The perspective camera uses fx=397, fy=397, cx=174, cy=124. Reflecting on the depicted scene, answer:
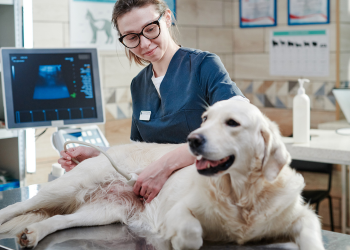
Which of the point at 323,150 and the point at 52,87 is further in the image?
the point at 323,150

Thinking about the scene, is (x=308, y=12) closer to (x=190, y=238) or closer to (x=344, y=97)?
(x=344, y=97)

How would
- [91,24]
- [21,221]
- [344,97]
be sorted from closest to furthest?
[21,221] → [344,97] → [91,24]

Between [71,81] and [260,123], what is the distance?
138 centimetres

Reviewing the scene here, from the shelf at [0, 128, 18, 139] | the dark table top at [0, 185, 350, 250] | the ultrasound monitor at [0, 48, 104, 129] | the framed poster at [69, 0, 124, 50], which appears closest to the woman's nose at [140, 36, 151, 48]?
the dark table top at [0, 185, 350, 250]

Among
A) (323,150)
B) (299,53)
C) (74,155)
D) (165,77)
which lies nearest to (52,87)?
(74,155)

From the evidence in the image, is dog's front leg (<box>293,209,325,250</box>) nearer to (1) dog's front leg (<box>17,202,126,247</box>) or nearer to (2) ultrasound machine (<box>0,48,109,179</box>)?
(1) dog's front leg (<box>17,202,126,247</box>)

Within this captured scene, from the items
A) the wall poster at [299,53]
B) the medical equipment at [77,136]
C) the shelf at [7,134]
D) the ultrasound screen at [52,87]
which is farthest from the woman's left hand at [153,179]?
the wall poster at [299,53]

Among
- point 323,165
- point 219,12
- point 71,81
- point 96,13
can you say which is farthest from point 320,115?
point 71,81

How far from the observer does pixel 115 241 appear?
1.11 metres

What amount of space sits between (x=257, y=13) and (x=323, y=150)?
88.2 inches

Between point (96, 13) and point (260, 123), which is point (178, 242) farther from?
point (96, 13)

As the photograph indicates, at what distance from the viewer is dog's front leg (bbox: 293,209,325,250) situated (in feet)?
3.17

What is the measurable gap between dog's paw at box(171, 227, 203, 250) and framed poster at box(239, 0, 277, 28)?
340 centimetres

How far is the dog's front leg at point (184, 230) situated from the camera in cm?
97
